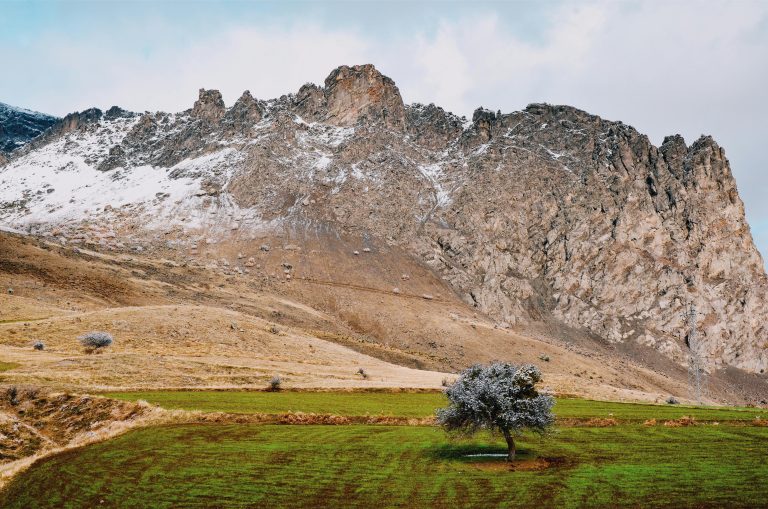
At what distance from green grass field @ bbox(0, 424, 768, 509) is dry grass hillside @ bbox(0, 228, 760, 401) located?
22.8 m

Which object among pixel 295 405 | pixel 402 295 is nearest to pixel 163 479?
pixel 295 405

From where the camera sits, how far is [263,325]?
10319 cm

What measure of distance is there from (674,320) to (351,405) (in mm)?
170949

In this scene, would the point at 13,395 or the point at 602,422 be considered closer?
the point at 602,422

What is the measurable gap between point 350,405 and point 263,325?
5596 centimetres

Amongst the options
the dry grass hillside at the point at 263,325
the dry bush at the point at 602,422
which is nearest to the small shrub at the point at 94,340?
the dry grass hillside at the point at 263,325

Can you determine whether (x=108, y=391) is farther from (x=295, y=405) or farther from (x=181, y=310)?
(x=181, y=310)

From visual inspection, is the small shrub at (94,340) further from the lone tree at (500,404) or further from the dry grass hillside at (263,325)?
the lone tree at (500,404)

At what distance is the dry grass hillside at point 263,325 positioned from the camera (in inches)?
2586

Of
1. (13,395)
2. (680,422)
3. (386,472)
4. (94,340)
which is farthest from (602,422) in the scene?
(94,340)

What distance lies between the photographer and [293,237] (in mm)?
195375

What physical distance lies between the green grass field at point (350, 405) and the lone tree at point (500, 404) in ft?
49.0

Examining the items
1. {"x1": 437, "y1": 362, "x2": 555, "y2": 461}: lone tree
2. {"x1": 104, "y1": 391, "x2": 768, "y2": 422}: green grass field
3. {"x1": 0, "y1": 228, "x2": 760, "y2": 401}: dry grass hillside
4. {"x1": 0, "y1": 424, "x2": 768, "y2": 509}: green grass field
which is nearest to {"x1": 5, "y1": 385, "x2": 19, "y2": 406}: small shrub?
{"x1": 0, "y1": 228, "x2": 760, "y2": 401}: dry grass hillside

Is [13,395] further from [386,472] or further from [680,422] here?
[680,422]
